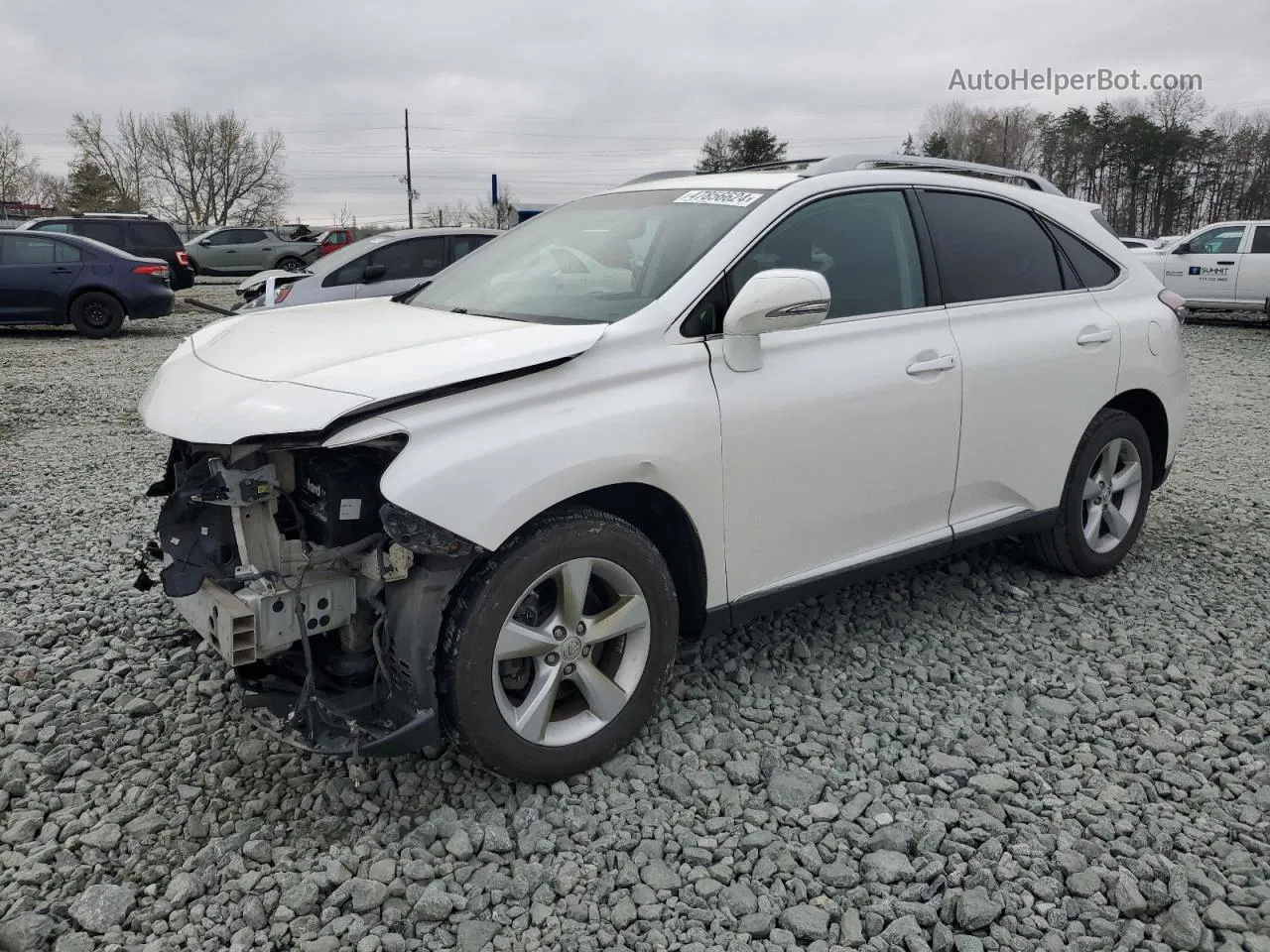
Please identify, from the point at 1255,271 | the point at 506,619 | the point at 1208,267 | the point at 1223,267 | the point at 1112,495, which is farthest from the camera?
the point at 1208,267

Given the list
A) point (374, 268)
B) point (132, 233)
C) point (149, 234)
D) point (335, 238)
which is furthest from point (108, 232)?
point (374, 268)

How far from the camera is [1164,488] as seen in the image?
607 cm

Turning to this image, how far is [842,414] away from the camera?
10.6 feet

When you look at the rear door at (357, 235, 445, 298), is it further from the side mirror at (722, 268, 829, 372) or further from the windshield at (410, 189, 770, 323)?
the side mirror at (722, 268, 829, 372)

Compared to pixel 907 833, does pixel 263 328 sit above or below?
above

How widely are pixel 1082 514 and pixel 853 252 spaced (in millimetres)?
1788

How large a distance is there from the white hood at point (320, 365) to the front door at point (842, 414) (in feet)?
2.09

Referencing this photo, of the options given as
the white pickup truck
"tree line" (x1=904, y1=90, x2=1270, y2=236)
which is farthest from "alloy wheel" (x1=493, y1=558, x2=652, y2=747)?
"tree line" (x1=904, y1=90, x2=1270, y2=236)

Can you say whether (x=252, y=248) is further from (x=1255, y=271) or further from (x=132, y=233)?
(x=1255, y=271)

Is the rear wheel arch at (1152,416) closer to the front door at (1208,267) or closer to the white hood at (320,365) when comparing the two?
the white hood at (320,365)

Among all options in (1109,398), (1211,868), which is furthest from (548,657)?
(1109,398)

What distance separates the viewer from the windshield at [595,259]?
10.3ft

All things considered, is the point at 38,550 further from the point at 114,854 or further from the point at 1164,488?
the point at 1164,488

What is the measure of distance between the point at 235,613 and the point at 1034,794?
7.55 ft
